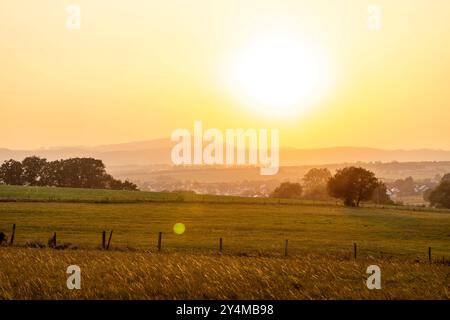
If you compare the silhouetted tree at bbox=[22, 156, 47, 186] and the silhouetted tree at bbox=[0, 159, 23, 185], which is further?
the silhouetted tree at bbox=[22, 156, 47, 186]

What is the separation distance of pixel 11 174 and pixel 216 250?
135806 mm

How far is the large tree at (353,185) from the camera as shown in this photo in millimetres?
133250

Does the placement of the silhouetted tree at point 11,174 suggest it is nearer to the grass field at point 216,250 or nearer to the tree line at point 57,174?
the tree line at point 57,174

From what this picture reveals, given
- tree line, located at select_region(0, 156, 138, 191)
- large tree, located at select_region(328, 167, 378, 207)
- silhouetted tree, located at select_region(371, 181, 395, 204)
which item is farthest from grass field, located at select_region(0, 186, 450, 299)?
silhouetted tree, located at select_region(371, 181, 395, 204)

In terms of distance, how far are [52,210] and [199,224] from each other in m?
26.6

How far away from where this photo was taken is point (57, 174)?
547 feet

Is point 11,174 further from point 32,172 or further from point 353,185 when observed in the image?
point 353,185

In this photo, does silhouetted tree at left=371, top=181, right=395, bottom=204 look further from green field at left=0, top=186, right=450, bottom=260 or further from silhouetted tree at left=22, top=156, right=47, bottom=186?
silhouetted tree at left=22, top=156, right=47, bottom=186

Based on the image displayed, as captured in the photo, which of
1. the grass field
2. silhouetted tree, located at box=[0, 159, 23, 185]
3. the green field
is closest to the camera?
the grass field

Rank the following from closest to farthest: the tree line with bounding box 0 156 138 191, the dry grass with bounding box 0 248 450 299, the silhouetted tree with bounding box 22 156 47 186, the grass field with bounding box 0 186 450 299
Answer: the dry grass with bounding box 0 248 450 299, the grass field with bounding box 0 186 450 299, the tree line with bounding box 0 156 138 191, the silhouetted tree with bounding box 22 156 47 186

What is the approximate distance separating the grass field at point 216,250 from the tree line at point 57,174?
125 feet

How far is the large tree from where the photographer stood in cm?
13325
